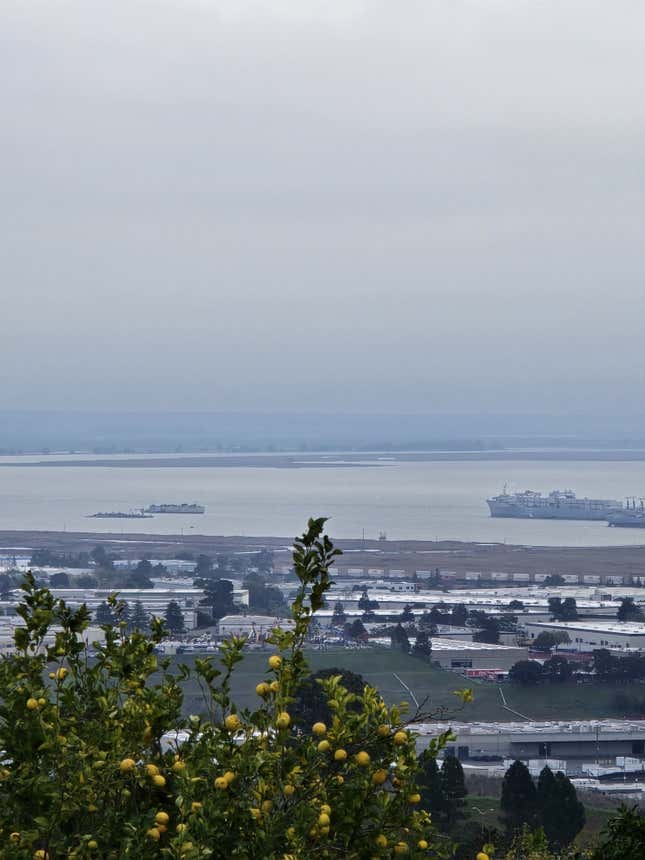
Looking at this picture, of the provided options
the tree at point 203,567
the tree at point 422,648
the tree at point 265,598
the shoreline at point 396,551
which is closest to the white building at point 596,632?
the tree at point 422,648

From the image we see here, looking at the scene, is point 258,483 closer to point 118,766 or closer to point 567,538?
point 567,538

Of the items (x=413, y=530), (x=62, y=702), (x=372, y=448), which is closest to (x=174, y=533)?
(x=413, y=530)

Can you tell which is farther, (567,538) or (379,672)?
(567,538)

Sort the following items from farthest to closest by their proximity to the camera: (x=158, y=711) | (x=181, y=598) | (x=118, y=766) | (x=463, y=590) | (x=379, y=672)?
(x=463, y=590) → (x=181, y=598) → (x=379, y=672) → (x=158, y=711) → (x=118, y=766)

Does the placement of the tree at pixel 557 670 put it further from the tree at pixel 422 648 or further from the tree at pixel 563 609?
the tree at pixel 563 609

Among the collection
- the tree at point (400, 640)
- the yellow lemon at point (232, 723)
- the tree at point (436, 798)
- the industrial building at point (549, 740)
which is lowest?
the industrial building at point (549, 740)

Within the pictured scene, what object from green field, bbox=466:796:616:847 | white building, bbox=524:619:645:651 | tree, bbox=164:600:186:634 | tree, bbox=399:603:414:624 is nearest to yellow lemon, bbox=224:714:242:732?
green field, bbox=466:796:616:847

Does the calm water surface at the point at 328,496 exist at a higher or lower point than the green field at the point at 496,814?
higher
